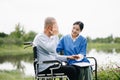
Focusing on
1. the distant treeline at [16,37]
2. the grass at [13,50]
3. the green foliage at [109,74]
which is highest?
the distant treeline at [16,37]

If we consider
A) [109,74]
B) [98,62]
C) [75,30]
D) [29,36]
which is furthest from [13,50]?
[75,30]

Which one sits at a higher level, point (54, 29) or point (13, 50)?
point (13, 50)

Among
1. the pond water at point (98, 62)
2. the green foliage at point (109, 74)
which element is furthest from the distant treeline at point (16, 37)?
the green foliage at point (109, 74)

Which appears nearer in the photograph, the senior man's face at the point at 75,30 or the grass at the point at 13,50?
the senior man's face at the point at 75,30

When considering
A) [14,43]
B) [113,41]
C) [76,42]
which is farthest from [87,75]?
[113,41]

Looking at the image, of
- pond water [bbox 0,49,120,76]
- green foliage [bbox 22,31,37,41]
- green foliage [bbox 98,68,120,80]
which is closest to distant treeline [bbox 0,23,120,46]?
green foliage [bbox 22,31,37,41]

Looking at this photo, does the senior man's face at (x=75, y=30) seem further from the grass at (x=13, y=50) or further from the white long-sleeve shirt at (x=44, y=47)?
the grass at (x=13, y=50)

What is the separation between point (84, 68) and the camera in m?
6.02

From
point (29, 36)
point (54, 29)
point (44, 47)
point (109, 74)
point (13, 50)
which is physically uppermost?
point (29, 36)

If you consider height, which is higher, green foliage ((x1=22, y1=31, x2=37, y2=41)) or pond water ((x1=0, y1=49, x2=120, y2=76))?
green foliage ((x1=22, y1=31, x2=37, y2=41))

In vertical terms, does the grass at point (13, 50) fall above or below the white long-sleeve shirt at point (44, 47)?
above

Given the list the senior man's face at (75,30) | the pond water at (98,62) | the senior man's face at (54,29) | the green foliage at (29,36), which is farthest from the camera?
the green foliage at (29,36)

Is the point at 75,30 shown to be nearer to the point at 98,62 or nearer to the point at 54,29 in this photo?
the point at 54,29

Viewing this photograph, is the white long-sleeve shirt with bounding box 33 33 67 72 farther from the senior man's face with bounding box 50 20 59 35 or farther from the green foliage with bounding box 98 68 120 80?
the green foliage with bounding box 98 68 120 80
